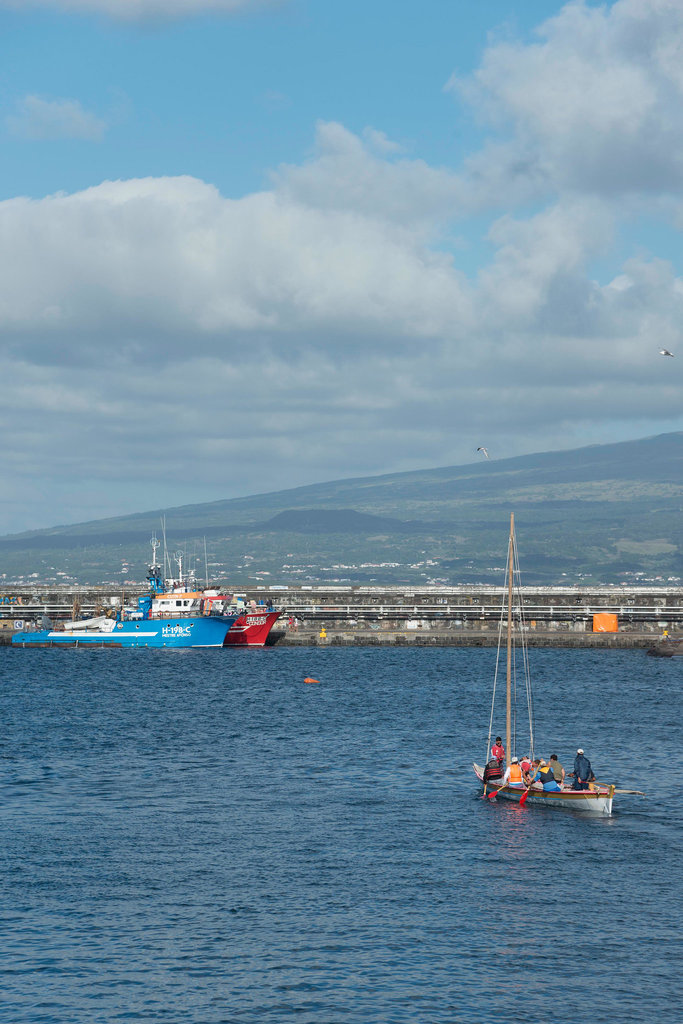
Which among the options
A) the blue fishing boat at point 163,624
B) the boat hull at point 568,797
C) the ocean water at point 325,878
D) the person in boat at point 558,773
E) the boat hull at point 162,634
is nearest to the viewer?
the ocean water at point 325,878

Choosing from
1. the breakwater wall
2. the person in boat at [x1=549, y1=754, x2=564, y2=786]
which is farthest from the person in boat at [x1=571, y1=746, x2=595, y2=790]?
the breakwater wall

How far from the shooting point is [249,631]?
576ft

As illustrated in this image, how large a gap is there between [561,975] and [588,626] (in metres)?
158

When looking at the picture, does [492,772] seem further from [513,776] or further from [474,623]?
[474,623]

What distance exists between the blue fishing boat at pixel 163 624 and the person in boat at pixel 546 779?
376 ft

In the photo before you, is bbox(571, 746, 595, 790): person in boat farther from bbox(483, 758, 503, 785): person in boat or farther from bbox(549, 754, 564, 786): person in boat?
bbox(483, 758, 503, 785): person in boat

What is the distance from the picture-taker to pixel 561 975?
112 feet

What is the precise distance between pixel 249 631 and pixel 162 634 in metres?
12.8

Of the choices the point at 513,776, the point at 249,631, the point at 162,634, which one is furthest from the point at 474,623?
the point at 513,776

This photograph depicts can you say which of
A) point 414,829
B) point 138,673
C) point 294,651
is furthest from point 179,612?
point 414,829

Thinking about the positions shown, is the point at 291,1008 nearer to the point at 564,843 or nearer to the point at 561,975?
the point at 561,975

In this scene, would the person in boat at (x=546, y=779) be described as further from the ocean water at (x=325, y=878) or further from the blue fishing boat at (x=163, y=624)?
the blue fishing boat at (x=163, y=624)

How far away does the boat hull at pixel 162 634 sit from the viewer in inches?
6722

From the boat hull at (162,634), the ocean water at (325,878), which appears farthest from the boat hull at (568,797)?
the boat hull at (162,634)
